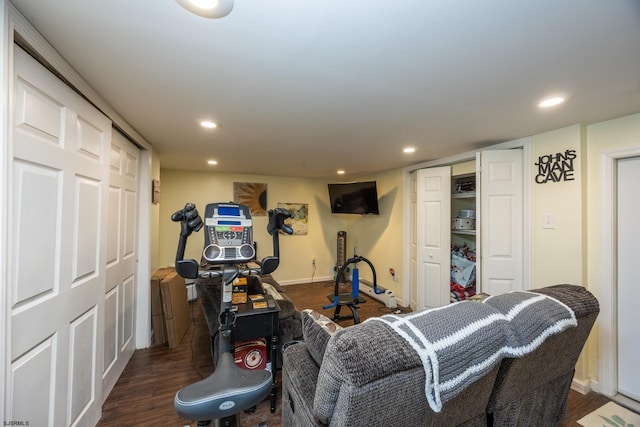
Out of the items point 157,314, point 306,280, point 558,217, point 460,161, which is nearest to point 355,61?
Result: point 558,217

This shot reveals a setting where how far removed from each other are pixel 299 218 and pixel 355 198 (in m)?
1.25

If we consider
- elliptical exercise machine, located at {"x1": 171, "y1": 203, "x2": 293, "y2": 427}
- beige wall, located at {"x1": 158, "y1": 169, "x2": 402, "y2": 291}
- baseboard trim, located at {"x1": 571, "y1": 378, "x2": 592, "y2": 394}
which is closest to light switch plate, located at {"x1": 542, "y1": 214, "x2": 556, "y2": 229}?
baseboard trim, located at {"x1": 571, "y1": 378, "x2": 592, "y2": 394}

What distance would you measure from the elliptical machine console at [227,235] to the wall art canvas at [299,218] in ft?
11.0

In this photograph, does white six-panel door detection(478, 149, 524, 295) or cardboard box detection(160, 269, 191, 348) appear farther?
cardboard box detection(160, 269, 191, 348)

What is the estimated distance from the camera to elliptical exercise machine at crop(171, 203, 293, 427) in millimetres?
1014

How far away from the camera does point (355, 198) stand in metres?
4.75

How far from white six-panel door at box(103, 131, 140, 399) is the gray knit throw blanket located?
211 centimetres

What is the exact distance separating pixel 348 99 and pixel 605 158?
2.10 metres

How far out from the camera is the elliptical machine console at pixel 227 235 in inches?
63.4

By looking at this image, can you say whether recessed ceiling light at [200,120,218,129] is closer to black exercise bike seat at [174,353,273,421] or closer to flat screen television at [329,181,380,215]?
black exercise bike seat at [174,353,273,421]

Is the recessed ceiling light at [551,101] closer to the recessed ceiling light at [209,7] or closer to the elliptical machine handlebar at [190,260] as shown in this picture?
the recessed ceiling light at [209,7]

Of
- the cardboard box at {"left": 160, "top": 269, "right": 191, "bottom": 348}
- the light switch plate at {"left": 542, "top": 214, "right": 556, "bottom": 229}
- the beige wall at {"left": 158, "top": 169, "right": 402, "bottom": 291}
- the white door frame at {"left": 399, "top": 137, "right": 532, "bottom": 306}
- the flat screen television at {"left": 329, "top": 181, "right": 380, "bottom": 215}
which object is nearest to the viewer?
the light switch plate at {"left": 542, "top": 214, "right": 556, "bottom": 229}

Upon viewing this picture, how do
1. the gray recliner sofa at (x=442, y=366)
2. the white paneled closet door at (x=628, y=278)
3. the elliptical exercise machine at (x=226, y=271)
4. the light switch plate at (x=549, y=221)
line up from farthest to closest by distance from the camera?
the light switch plate at (x=549, y=221) < the white paneled closet door at (x=628, y=278) < the elliptical exercise machine at (x=226, y=271) < the gray recliner sofa at (x=442, y=366)

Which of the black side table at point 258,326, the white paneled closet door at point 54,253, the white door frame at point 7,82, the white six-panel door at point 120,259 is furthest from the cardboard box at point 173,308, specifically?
the white door frame at point 7,82
